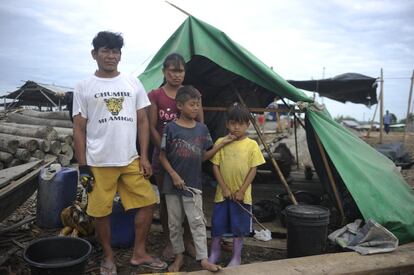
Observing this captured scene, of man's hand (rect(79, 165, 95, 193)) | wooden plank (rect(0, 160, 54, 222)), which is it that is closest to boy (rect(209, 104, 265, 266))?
man's hand (rect(79, 165, 95, 193))

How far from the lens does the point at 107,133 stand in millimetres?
2891

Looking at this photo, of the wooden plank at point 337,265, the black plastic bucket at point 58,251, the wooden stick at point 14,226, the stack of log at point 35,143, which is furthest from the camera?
the stack of log at point 35,143

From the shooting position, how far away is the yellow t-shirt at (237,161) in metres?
3.19

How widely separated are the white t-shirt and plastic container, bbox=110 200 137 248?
2.77ft

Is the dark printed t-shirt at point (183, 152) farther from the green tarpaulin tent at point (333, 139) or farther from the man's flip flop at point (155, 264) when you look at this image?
the green tarpaulin tent at point (333, 139)

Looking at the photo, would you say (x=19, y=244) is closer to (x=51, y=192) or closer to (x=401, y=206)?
(x=51, y=192)

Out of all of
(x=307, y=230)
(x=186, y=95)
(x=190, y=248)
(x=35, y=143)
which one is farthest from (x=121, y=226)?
(x=35, y=143)

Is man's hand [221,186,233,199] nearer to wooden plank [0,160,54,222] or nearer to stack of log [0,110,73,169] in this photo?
wooden plank [0,160,54,222]

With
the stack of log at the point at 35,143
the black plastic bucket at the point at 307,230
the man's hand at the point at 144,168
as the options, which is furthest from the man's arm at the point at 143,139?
the stack of log at the point at 35,143

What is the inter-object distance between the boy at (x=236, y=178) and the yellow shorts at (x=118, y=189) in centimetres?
66

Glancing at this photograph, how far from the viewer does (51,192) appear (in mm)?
4184

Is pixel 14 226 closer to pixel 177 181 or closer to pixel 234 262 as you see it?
pixel 177 181

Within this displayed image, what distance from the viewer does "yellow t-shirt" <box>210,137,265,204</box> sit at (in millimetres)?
3188

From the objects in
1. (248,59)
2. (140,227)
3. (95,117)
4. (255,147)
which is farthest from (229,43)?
(140,227)
